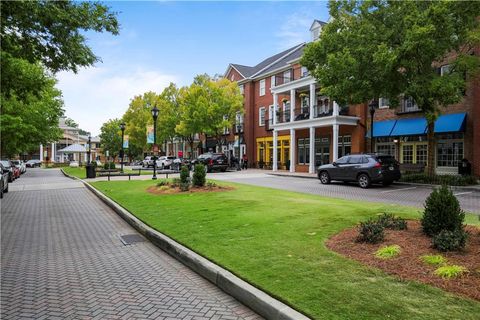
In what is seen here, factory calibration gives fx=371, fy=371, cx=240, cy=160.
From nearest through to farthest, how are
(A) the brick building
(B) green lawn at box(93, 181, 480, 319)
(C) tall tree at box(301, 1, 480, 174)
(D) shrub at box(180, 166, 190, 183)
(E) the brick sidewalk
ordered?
(B) green lawn at box(93, 181, 480, 319)
(E) the brick sidewalk
(C) tall tree at box(301, 1, 480, 174)
(D) shrub at box(180, 166, 190, 183)
(A) the brick building

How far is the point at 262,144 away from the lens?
4059cm

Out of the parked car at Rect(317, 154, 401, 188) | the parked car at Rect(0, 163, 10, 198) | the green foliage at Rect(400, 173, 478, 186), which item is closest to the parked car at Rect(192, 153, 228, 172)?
the parked car at Rect(317, 154, 401, 188)

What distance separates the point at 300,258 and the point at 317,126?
25.5m

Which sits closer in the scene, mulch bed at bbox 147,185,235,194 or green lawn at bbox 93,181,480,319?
green lawn at bbox 93,181,480,319

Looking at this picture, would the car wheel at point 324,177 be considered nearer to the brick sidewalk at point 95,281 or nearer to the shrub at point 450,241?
the brick sidewalk at point 95,281

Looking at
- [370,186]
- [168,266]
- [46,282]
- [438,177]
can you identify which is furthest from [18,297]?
[438,177]

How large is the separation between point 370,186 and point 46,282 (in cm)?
1577

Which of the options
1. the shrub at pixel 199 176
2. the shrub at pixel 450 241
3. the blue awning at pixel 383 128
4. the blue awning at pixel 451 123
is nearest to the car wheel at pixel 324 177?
the shrub at pixel 199 176

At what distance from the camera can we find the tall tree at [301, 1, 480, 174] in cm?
1544

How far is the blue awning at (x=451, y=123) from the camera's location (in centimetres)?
2095

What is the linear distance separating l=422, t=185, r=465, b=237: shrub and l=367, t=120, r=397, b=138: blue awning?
20.8 metres

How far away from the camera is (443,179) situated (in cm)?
1761

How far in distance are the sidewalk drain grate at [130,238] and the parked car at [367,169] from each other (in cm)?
1243

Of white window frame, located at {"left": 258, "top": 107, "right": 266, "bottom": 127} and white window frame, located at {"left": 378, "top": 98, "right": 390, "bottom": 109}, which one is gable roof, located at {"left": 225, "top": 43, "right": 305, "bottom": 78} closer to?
white window frame, located at {"left": 258, "top": 107, "right": 266, "bottom": 127}
